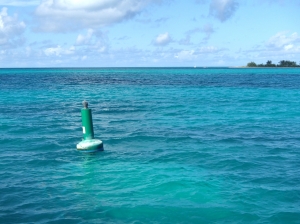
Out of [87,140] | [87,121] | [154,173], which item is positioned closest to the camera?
[154,173]

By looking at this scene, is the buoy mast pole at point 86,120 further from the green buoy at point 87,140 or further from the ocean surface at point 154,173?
the ocean surface at point 154,173

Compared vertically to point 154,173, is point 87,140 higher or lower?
higher

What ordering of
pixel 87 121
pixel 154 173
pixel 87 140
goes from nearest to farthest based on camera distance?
pixel 154 173
pixel 87 121
pixel 87 140

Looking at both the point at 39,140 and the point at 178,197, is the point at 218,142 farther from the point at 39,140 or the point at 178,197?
the point at 39,140

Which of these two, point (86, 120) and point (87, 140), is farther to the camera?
point (87, 140)

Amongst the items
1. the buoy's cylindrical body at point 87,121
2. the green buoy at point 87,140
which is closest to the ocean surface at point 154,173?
the green buoy at point 87,140

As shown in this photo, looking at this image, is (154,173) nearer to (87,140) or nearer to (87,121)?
(87,140)

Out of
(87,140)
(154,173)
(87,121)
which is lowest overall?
(154,173)

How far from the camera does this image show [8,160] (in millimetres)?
16094

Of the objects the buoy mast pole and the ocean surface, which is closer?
the ocean surface

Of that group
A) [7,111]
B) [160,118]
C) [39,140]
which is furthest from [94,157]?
[7,111]

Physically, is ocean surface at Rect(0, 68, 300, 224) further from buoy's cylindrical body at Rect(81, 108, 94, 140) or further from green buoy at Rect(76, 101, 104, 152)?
buoy's cylindrical body at Rect(81, 108, 94, 140)

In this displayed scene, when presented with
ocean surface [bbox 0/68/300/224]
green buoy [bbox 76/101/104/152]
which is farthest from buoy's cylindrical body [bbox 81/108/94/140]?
ocean surface [bbox 0/68/300/224]

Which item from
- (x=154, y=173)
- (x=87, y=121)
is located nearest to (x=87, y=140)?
(x=87, y=121)
